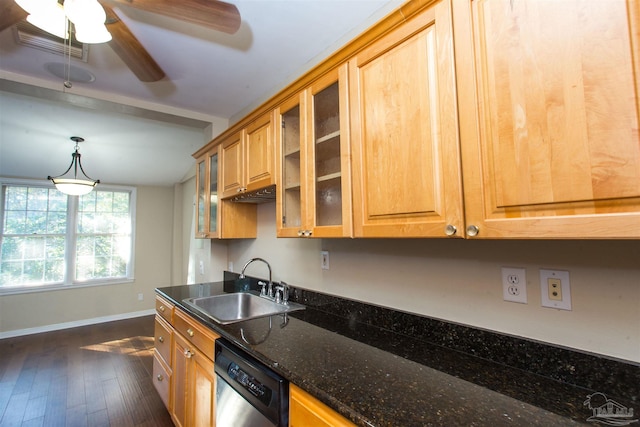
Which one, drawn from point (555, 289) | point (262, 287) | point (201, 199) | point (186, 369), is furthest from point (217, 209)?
point (555, 289)

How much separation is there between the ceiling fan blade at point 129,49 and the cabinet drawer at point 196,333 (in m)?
1.48

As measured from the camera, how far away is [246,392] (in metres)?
1.19

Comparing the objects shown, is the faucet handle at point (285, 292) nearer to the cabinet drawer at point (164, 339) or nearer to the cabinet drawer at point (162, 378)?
the cabinet drawer at point (164, 339)

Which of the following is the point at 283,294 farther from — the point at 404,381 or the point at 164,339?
the point at 404,381

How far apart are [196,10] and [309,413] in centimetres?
158

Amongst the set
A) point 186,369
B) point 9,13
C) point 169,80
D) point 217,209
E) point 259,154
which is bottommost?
point 186,369

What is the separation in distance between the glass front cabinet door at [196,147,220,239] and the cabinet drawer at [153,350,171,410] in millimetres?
1015

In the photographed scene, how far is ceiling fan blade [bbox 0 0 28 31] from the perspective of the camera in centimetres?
116

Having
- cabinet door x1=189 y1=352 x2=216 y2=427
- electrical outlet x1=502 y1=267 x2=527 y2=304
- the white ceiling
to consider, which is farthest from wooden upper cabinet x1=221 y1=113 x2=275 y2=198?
electrical outlet x1=502 y1=267 x2=527 y2=304

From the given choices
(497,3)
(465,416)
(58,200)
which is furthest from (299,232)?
(58,200)

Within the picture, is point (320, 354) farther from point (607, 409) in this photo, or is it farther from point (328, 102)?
point (328, 102)

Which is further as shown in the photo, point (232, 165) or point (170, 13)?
point (232, 165)

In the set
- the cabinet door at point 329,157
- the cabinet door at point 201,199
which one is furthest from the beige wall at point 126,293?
the cabinet door at point 329,157

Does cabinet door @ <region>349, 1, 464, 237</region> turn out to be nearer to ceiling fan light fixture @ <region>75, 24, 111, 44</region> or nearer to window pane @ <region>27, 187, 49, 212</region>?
ceiling fan light fixture @ <region>75, 24, 111, 44</region>
